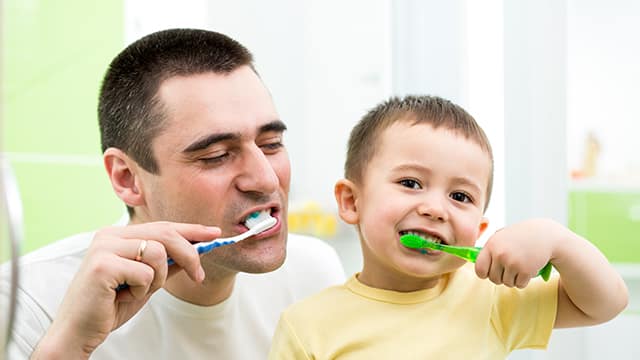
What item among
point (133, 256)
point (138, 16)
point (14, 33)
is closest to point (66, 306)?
point (133, 256)

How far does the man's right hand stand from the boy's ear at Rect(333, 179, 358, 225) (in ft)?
0.82

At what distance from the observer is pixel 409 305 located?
0.99m

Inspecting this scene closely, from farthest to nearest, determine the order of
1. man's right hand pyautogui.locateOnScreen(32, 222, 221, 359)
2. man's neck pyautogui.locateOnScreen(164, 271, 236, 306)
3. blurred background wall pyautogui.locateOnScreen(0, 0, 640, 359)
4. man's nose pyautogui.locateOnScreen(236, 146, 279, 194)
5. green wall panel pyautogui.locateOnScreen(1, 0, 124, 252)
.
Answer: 1. green wall panel pyautogui.locateOnScreen(1, 0, 124, 252)
2. blurred background wall pyautogui.locateOnScreen(0, 0, 640, 359)
3. man's neck pyautogui.locateOnScreen(164, 271, 236, 306)
4. man's nose pyautogui.locateOnScreen(236, 146, 279, 194)
5. man's right hand pyautogui.locateOnScreen(32, 222, 221, 359)

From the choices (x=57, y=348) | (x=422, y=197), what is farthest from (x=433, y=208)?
(x=57, y=348)

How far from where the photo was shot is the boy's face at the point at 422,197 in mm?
950

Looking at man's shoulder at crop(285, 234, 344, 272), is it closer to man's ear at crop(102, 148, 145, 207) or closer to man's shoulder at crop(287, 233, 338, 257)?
man's shoulder at crop(287, 233, 338, 257)

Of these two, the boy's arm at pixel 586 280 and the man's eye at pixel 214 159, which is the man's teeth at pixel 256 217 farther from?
the boy's arm at pixel 586 280

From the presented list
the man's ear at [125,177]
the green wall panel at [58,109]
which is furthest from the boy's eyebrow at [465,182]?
the green wall panel at [58,109]

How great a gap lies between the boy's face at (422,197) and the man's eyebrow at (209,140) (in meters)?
0.23

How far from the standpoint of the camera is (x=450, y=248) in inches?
36.3

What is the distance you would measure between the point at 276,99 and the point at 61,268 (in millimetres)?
1395

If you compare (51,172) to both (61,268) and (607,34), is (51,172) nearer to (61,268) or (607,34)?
(61,268)

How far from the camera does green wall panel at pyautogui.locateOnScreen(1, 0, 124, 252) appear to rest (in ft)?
5.73

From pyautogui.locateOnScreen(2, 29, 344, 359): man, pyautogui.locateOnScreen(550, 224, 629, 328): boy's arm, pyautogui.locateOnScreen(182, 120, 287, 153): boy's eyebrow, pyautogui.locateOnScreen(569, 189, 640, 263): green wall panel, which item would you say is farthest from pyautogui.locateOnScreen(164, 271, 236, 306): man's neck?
pyautogui.locateOnScreen(569, 189, 640, 263): green wall panel
